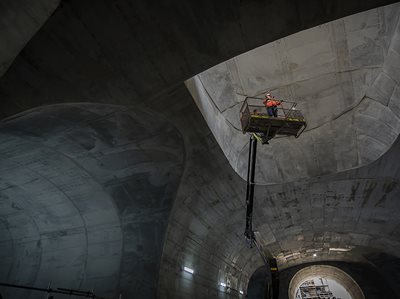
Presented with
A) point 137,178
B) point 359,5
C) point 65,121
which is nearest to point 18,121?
point 65,121

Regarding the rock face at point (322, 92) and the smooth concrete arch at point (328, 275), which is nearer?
the rock face at point (322, 92)

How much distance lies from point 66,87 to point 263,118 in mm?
7021

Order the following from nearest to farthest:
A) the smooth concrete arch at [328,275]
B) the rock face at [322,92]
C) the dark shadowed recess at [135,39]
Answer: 1. the dark shadowed recess at [135,39]
2. the rock face at [322,92]
3. the smooth concrete arch at [328,275]

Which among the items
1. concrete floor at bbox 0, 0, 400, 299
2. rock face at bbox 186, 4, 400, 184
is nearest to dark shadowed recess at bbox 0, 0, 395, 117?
concrete floor at bbox 0, 0, 400, 299

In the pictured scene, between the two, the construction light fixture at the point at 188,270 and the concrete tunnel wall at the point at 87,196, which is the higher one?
the concrete tunnel wall at the point at 87,196

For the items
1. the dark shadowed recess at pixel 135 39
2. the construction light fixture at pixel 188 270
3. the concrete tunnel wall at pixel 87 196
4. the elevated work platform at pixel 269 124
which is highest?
the elevated work platform at pixel 269 124

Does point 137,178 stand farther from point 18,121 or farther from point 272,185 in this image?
point 272,185

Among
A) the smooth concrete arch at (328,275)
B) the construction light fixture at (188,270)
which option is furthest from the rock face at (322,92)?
the smooth concrete arch at (328,275)

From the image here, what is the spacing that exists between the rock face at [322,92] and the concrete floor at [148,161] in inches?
5.5

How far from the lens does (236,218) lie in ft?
46.8

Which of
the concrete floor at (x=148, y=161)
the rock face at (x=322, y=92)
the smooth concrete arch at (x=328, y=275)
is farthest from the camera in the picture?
the smooth concrete arch at (x=328, y=275)

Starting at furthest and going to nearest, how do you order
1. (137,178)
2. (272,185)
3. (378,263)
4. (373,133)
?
Result: 1. (378,263)
2. (272,185)
3. (373,133)
4. (137,178)

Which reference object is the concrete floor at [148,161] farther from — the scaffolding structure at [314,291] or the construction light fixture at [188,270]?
the scaffolding structure at [314,291]

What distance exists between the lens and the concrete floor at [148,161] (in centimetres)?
553
